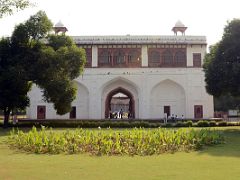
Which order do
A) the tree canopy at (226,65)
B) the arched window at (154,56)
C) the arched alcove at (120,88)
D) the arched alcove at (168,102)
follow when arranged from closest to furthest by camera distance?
the tree canopy at (226,65) → the arched window at (154,56) → the arched alcove at (168,102) → the arched alcove at (120,88)

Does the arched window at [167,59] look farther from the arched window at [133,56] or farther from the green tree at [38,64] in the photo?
the green tree at [38,64]

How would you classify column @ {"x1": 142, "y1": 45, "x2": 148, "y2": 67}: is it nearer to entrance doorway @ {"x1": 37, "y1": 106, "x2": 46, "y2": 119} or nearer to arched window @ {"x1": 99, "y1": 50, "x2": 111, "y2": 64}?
arched window @ {"x1": 99, "y1": 50, "x2": 111, "y2": 64}

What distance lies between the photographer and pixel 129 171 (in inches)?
297

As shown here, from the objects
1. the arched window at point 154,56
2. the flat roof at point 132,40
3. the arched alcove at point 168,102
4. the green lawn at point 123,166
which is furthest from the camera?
the arched alcove at point 168,102

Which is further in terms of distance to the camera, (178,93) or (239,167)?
(178,93)

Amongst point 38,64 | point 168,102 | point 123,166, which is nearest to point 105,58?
point 168,102

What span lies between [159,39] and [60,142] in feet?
69.3

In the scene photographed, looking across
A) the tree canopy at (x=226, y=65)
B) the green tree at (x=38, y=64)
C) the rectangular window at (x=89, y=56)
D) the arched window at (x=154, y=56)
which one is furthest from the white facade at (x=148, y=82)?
the tree canopy at (x=226, y=65)

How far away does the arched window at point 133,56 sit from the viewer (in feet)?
102

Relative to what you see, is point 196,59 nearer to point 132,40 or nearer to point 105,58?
point 132,40

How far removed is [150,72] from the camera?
102ft

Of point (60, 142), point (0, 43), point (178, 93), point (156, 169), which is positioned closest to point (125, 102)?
point (178, 93)

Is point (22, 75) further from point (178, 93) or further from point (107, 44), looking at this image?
point (178, 93)

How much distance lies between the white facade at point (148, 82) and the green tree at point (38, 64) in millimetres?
9125
